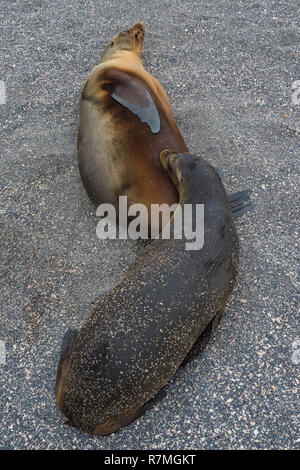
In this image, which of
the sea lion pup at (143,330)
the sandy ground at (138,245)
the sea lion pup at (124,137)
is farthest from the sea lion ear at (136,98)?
the sea lion pup at (143,330)

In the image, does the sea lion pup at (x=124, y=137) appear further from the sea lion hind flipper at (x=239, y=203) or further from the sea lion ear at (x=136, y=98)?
the sea lion hind flipper at (x=239, y=203)

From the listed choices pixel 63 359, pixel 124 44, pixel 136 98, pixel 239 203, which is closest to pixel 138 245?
pixel 239 203

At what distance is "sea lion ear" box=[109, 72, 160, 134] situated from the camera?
3.31 metres

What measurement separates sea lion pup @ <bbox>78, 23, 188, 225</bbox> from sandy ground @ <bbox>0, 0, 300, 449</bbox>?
0.20 meters

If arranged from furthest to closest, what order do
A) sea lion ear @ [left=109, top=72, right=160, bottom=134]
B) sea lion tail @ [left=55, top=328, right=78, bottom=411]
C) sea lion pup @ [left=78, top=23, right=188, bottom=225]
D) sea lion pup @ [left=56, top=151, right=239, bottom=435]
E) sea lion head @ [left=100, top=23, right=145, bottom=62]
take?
sea lion head @ [left=100, top=23, right=145, bottom=62] → sea lion ear @ [left=109, top=72, right=160, bottom=134] → sea lion pup @ [left=78, top=23, right=188, bottom=225] → sea lion tail @ [left=55, top=328, right=78, bottom=411] → sea lion pup @ [left=56, top=151, right=239, bottom=435]

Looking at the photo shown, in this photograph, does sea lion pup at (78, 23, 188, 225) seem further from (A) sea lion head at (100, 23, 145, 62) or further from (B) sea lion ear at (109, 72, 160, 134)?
(A) sea lion head at (100, 23, 145, 62)

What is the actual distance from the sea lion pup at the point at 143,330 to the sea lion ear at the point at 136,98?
903mm

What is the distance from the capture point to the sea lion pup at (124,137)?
10.5ft

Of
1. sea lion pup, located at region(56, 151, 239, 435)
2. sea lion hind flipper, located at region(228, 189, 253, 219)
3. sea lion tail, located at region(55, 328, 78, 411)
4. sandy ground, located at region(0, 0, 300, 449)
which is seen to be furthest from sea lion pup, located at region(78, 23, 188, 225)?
sea lion tail, located at region(55, 328, 78, 411)

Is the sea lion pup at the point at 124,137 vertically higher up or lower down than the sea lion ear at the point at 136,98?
lower down

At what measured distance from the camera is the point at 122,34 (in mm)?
4129

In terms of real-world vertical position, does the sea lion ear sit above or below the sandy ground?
above
